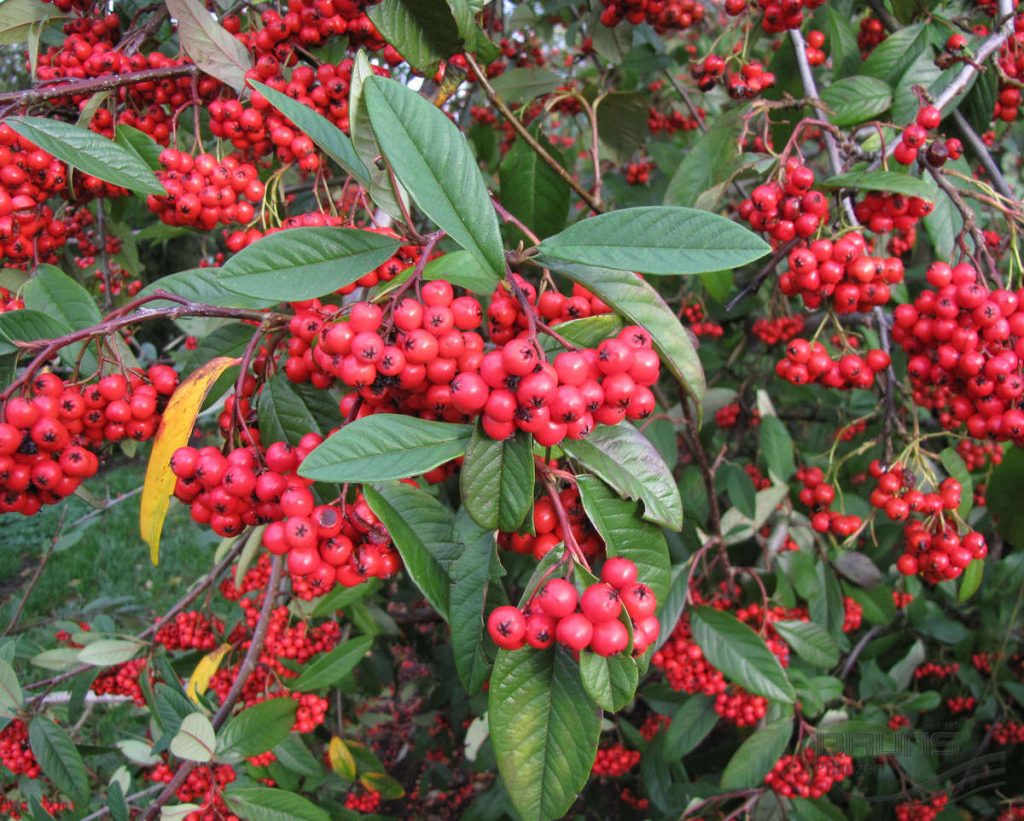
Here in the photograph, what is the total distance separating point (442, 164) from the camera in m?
1.21

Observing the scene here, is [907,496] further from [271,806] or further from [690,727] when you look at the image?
[271,806]

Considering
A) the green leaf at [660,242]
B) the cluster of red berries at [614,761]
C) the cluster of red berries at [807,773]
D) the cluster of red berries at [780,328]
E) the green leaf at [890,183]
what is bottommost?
the cluster of red berries at [614,761]

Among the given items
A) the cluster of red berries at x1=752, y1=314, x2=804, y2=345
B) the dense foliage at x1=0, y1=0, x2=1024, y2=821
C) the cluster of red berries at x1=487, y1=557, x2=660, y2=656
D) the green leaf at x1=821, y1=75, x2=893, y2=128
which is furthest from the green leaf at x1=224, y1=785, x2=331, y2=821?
the cluster of red berries at x1=752, y1=314, x2=804, y2=345

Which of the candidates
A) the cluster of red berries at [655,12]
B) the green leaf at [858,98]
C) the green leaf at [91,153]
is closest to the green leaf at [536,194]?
the cluster of red berries at [655,12]

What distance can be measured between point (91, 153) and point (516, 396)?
125 cm

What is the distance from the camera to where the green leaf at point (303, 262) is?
1163 millimetres

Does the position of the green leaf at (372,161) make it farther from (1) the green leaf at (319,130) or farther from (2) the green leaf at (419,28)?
(2) the green leaf at (419,28)

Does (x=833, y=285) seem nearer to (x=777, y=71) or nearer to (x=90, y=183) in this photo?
(x=777, y=71)

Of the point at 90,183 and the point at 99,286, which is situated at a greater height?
the point at 90,183

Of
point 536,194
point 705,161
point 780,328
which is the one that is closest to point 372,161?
point 536,194

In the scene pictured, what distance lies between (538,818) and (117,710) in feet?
18.9

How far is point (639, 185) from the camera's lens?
420cm

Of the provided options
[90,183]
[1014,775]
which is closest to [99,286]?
[90,183]

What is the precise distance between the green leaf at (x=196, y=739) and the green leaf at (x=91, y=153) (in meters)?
1.46
